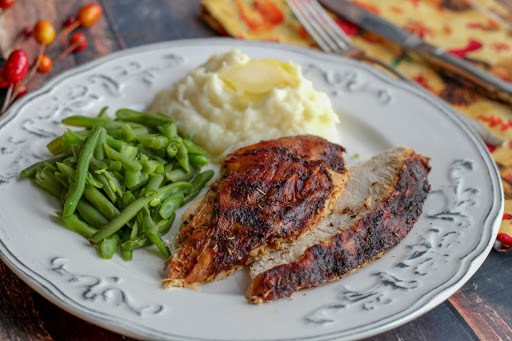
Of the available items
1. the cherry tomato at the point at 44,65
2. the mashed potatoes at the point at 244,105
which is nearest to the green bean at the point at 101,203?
the mashed potatoes at the point at 244,105

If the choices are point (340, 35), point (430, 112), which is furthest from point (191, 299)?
point (340, 35)

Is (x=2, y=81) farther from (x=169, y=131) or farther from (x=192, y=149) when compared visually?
(x=192, y=149)

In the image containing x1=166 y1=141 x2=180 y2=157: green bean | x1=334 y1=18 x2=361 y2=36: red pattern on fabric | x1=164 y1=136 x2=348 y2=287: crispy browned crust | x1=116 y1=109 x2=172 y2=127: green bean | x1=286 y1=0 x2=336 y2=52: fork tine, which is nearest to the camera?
x1=164 y1=136 x2=348 y2=287: crispy browned crust

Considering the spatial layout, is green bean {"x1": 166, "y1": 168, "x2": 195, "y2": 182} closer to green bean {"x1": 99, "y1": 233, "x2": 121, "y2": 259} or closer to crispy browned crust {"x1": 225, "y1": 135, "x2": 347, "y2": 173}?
crispy browned crust {"x1": 225, "y1": 135, "x2": 347, "y2": 173}

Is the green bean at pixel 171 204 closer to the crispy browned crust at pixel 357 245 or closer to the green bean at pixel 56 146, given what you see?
the crispy browned crust at pixel 357 245

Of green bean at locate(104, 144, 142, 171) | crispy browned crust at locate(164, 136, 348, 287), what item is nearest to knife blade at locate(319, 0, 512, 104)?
crispy browned crust at locate(164, 136, 348, 287)
